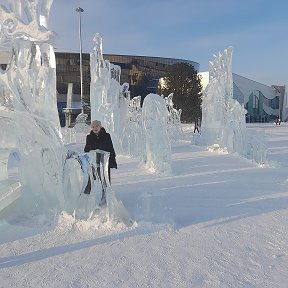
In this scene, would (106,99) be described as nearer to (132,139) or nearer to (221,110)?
(132,139)

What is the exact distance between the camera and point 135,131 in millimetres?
13719

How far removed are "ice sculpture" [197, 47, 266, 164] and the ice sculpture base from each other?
9.59 m

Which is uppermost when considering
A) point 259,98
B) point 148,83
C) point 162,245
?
point 148,83

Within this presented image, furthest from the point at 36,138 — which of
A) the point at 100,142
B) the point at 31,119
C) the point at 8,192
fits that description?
the point at 100,142

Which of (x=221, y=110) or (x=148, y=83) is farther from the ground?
(x=148, y=83)

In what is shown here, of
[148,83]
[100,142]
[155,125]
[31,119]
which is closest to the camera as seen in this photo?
[31,119]

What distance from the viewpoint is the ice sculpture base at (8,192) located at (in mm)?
4730

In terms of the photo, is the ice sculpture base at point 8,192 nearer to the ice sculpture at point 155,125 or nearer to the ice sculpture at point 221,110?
the ice sculpture at point 155,125

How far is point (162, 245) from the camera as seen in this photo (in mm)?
3844

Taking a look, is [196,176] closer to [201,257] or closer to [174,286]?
[201,257]

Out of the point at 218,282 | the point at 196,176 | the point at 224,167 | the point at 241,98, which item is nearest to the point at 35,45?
the point at 218,282

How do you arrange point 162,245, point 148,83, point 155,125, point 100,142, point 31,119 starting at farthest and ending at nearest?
point 148,83 → point 155,125 → point 100,142 → point 31,119 → point 162,245

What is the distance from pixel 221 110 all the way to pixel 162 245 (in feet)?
42.0

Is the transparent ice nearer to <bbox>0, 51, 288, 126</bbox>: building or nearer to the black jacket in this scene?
the black jacket
